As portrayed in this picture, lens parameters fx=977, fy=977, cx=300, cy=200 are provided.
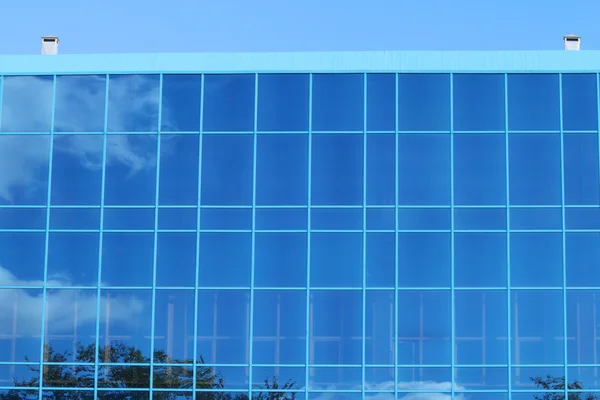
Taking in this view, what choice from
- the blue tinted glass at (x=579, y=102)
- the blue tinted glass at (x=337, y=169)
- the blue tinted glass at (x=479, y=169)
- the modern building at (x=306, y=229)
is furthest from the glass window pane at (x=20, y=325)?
the blue tinted glass at (x=579, y=102)

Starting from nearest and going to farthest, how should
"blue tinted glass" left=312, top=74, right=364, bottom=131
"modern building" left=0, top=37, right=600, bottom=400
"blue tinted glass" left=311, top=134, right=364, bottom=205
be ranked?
"modern building" left=0, top=37, right=600, bottom=400, "blue tinted glass" left=311, top=134, right=364, bottom=205, "blue tinted glass" left=312, top=74, right=364, bottom=131

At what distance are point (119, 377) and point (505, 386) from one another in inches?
434

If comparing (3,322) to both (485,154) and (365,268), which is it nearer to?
(365,268)

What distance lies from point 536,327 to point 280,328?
7.29 metres

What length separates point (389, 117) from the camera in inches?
1136

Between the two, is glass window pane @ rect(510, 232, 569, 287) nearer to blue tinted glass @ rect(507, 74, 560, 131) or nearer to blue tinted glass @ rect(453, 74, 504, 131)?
blue tinted glass @ rect(507, 74, 560, 131)

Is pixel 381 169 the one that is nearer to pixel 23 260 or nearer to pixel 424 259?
pixel 424 259

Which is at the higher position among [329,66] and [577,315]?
[329,66]

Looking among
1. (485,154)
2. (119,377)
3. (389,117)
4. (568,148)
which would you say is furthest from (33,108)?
(568,148)

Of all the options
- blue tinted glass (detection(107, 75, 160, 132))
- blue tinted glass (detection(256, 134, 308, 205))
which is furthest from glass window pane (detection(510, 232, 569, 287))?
blue tinted glass (detection(107, 75, 160, 132))

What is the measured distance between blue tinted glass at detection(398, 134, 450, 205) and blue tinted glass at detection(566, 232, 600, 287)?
379cm

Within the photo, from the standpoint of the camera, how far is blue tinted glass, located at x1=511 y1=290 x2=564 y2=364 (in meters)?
27.7

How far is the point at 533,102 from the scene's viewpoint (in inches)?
1136

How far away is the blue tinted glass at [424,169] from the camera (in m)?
28.4
